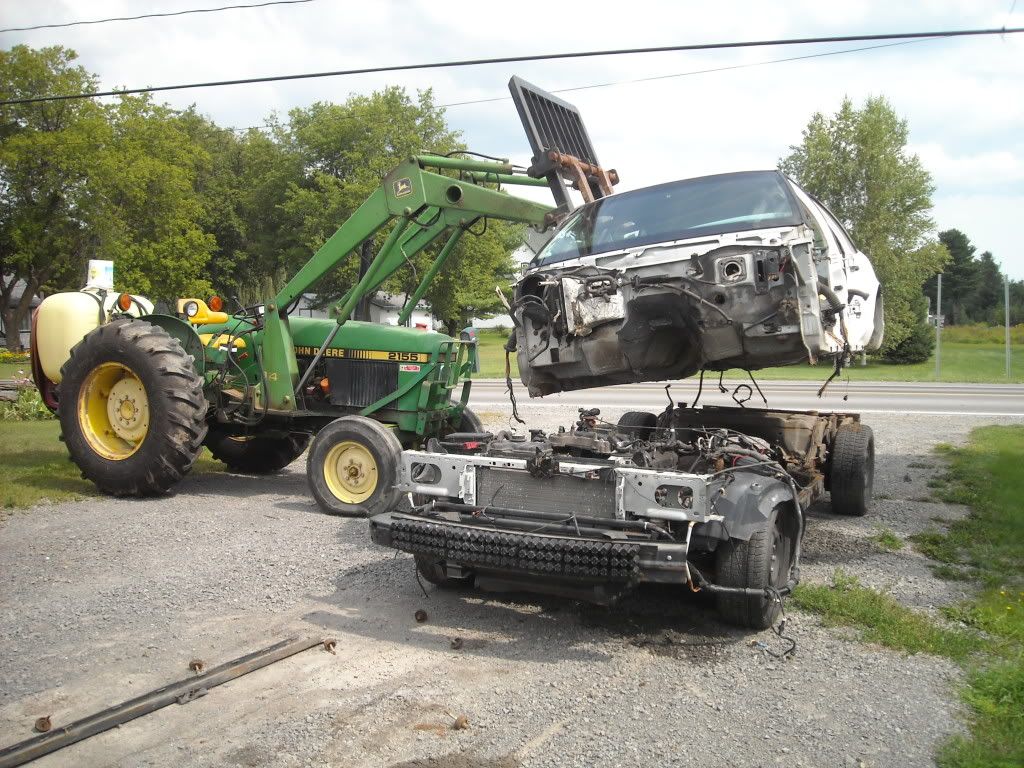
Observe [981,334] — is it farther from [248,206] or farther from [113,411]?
[248,206]

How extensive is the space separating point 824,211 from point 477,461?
12.7 feet

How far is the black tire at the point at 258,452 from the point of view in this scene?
10557 millimetres

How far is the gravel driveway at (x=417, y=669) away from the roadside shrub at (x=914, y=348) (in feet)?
104

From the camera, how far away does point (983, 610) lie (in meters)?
4.58

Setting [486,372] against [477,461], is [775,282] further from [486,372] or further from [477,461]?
[486,372]

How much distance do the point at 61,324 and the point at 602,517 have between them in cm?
793

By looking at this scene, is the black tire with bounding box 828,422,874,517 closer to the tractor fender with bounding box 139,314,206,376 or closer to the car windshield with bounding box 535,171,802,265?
the car windshield with bounding box 535,171,802,265

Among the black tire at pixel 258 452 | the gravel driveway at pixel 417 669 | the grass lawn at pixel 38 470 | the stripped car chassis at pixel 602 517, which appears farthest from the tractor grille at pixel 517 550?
the black tire at pixel 258 452

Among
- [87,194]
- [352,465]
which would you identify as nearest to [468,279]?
[87,194]

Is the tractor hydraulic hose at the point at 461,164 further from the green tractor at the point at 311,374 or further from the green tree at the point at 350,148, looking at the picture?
the green tree at the point at 350,148

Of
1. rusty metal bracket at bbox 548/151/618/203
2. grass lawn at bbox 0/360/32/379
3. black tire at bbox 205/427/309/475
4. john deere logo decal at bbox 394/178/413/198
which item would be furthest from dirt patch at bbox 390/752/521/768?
grass lawn at bbox 0/360/32/379

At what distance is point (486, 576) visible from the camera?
16.5 ft

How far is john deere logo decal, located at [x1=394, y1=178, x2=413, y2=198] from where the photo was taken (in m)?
8.50

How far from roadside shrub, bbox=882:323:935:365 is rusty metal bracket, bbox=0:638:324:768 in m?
34.9
